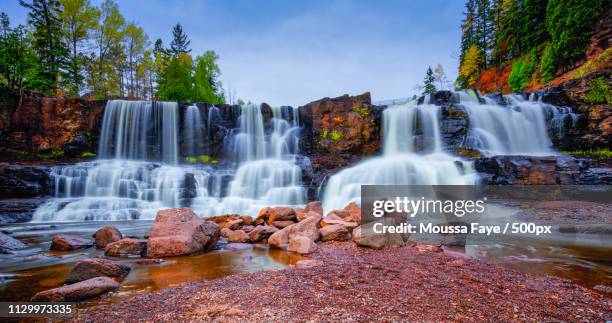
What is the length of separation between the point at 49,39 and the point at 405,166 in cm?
3287

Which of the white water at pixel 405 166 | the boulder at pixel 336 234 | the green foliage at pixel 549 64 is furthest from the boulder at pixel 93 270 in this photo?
the green foliage at pixel 549 64

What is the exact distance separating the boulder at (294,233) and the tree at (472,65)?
43738mm

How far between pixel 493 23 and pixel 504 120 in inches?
1304

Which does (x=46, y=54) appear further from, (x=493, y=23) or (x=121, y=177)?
(x=493, y=23)

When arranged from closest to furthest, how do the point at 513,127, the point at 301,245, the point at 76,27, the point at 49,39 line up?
the point at 301,245
the point at 513,127
the point at 49,39
the point at 76,27

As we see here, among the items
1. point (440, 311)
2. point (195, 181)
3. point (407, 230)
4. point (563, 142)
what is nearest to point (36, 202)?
point (195, 181)

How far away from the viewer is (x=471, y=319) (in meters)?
2.76

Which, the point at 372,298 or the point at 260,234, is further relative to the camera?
the point at 260,234

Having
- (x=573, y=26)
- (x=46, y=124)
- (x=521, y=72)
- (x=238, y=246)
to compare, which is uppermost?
(x=573, y=26)

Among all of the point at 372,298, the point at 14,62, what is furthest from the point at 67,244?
the point at 14,62

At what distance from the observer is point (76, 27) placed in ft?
93.7

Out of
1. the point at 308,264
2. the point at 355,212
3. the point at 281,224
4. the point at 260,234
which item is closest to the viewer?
the point at 308,264

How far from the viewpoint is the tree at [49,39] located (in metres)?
25.0

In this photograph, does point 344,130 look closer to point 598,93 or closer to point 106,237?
point 598,93
